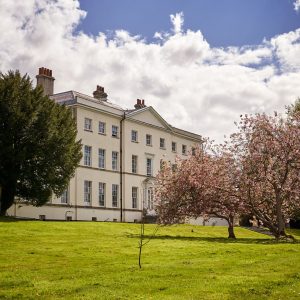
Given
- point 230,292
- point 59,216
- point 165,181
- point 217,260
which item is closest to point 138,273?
point 230,292

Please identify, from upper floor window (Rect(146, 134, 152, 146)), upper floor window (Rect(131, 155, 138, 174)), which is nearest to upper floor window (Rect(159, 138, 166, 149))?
upper floor window (Rect(146, 134, 152, 146))

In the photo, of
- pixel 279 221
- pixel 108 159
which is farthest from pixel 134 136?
pixel 279 221

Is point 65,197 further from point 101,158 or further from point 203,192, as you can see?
point 203,192

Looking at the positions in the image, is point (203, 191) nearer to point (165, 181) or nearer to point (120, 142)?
point (165, 181)

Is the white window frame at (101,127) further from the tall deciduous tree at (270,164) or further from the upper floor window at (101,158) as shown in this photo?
the tall deciduous tree at (270,164)

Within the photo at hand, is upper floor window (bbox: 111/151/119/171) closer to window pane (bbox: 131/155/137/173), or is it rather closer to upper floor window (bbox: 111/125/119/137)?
upper floor window (bbox: 111/125/119/137)

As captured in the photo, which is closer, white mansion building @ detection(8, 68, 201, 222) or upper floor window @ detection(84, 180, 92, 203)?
white mansion building @ detection(8, 68, 201, 222)

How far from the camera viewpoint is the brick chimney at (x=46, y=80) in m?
48.8

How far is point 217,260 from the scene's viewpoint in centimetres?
1830

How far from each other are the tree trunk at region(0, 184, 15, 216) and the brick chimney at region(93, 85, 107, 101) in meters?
20.8

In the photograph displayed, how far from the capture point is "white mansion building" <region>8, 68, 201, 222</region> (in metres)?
47.0

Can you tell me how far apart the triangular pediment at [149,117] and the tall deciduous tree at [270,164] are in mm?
22113

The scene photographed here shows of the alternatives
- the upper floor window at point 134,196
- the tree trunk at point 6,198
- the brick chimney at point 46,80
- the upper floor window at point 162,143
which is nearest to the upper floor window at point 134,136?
the upper floor window at point 162,143

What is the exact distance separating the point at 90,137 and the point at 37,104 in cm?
1209
